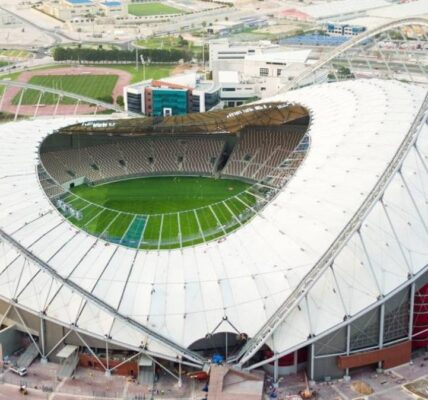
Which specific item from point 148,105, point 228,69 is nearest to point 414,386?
point 148,105

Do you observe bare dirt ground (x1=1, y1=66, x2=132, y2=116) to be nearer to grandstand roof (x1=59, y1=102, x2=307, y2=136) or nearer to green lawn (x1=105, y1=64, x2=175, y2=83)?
green lawn (x1=105, y1=64, x2=175, y2=83)

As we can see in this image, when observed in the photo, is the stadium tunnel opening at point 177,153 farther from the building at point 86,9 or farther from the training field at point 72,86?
the building at point 86,9

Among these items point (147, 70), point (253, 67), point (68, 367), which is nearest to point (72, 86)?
point (147, 70)

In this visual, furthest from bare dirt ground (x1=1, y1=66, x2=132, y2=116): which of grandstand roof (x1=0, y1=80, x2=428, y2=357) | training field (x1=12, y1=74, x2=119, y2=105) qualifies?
grandstand roof (x1=0, y1=80, x2=428, y2=357)

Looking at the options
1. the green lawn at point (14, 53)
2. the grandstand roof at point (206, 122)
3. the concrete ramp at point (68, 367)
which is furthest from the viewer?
the green lawn at point (14, 53)

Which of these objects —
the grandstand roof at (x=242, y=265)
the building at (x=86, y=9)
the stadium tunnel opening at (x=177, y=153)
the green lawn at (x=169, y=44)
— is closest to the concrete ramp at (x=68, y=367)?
the grandstand roof at (x=242, y=265)

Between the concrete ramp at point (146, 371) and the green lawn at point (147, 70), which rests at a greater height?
the green lawn at point (147, 70)

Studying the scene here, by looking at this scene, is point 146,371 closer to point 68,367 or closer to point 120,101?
point 68,367
